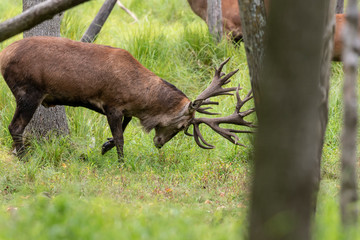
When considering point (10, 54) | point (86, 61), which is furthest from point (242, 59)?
point (10, 54)

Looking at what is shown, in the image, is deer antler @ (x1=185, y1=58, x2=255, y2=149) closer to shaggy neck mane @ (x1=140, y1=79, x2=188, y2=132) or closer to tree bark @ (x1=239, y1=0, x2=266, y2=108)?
shaggy neck mane @ (x1=140, y1=79, x2=188, y2=132)

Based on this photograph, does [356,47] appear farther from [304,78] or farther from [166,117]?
[166,117]

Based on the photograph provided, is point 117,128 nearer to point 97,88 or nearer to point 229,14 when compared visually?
point 97,88

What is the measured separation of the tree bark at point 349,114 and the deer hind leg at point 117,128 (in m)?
4.61

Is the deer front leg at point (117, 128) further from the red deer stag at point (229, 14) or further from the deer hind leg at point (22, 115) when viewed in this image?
the red deer stag at point (229, 14)

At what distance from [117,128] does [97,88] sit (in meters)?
0.59

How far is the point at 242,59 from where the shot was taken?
10617 mm

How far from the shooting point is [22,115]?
23.8ft

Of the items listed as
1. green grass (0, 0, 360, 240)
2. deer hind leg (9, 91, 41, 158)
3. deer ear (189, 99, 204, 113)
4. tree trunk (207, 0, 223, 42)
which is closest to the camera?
green grass (0, 0, 360, 240)

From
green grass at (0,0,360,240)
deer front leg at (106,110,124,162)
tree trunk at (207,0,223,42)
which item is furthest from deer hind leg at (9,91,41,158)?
tree trunk at (207,0,223,42)

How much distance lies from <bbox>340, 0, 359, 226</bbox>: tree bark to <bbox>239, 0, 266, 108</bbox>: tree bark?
154 cm

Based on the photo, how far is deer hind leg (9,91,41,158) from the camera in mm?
7176

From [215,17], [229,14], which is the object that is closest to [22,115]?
[215,17]

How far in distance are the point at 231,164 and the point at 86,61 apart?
2354mm
